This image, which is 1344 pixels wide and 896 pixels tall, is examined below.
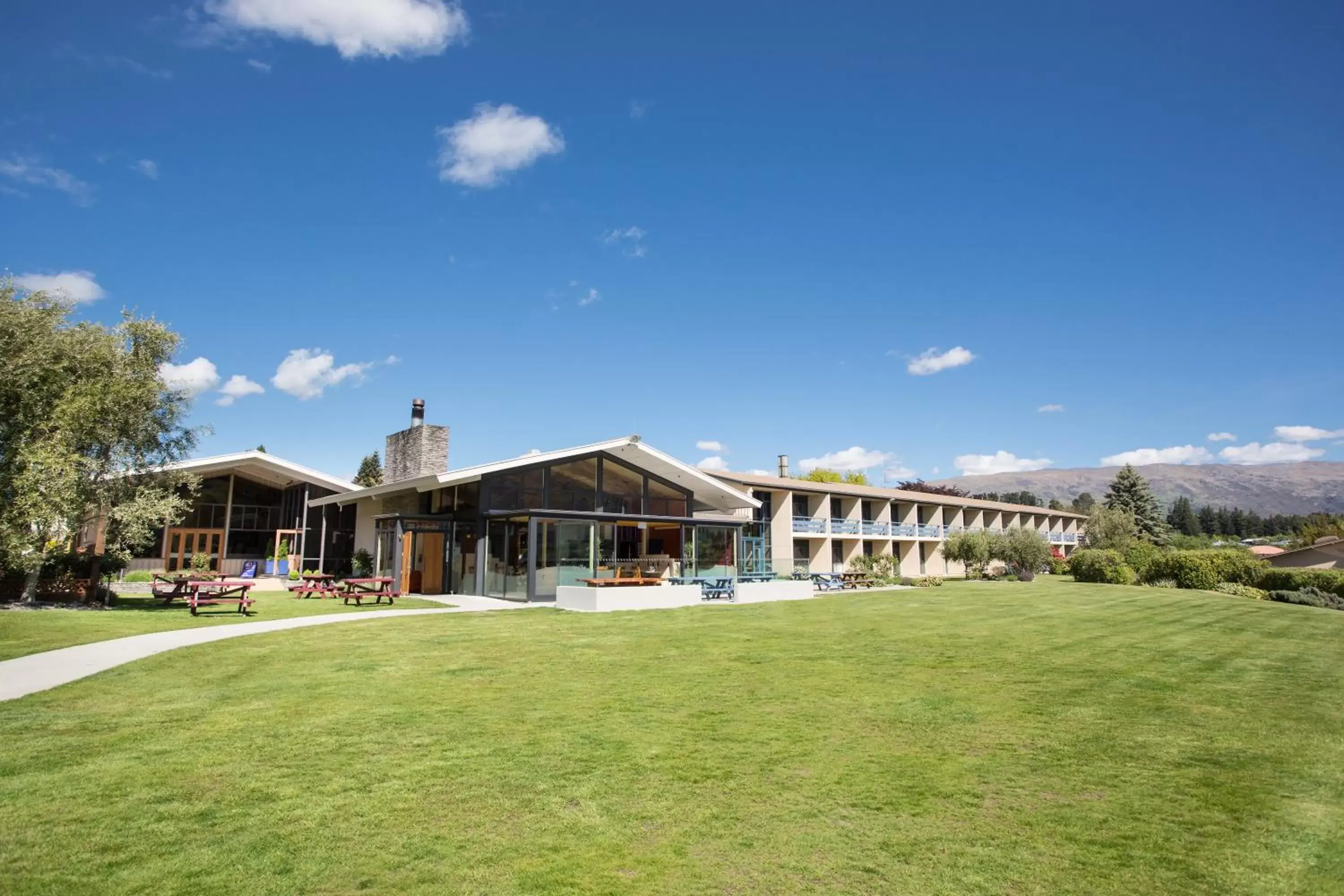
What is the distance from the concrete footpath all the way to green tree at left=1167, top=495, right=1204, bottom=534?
139 m

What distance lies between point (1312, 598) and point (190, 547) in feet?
139

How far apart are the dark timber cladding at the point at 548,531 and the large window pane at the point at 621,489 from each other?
34mm

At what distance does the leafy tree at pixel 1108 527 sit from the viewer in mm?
54719

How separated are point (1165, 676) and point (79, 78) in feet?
80.5

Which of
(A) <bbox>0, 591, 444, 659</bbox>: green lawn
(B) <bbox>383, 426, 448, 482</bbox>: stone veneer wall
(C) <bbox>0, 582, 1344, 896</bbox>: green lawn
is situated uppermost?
(B) <bbox>383, 426, 448, 482</bbox>: stone veneer wall

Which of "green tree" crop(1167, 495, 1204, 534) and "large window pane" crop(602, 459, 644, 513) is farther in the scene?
"green tree" crop(1167, 495, 1204, 534)

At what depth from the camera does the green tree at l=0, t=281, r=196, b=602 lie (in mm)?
17578

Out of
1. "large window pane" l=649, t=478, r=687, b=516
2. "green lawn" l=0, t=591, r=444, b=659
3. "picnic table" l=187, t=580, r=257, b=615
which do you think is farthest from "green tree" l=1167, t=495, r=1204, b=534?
"picnic table" l=187, t=580, r=257, b=615

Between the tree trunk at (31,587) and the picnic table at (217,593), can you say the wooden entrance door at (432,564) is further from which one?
the tree trunk at (31,587)

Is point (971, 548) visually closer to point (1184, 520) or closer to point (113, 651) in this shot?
point (113, 651)

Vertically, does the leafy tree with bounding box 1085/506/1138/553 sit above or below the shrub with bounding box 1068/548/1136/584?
above

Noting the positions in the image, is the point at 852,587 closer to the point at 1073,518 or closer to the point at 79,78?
the point at 79,78

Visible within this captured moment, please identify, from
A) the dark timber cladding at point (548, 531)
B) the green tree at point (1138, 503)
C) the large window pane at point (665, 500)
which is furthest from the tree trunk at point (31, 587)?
the green tree at point (1138, 503)

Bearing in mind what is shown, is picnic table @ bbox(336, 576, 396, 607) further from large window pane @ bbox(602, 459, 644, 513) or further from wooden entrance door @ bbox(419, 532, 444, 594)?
large window pane @ bbox(602, 459, 644, 513)
